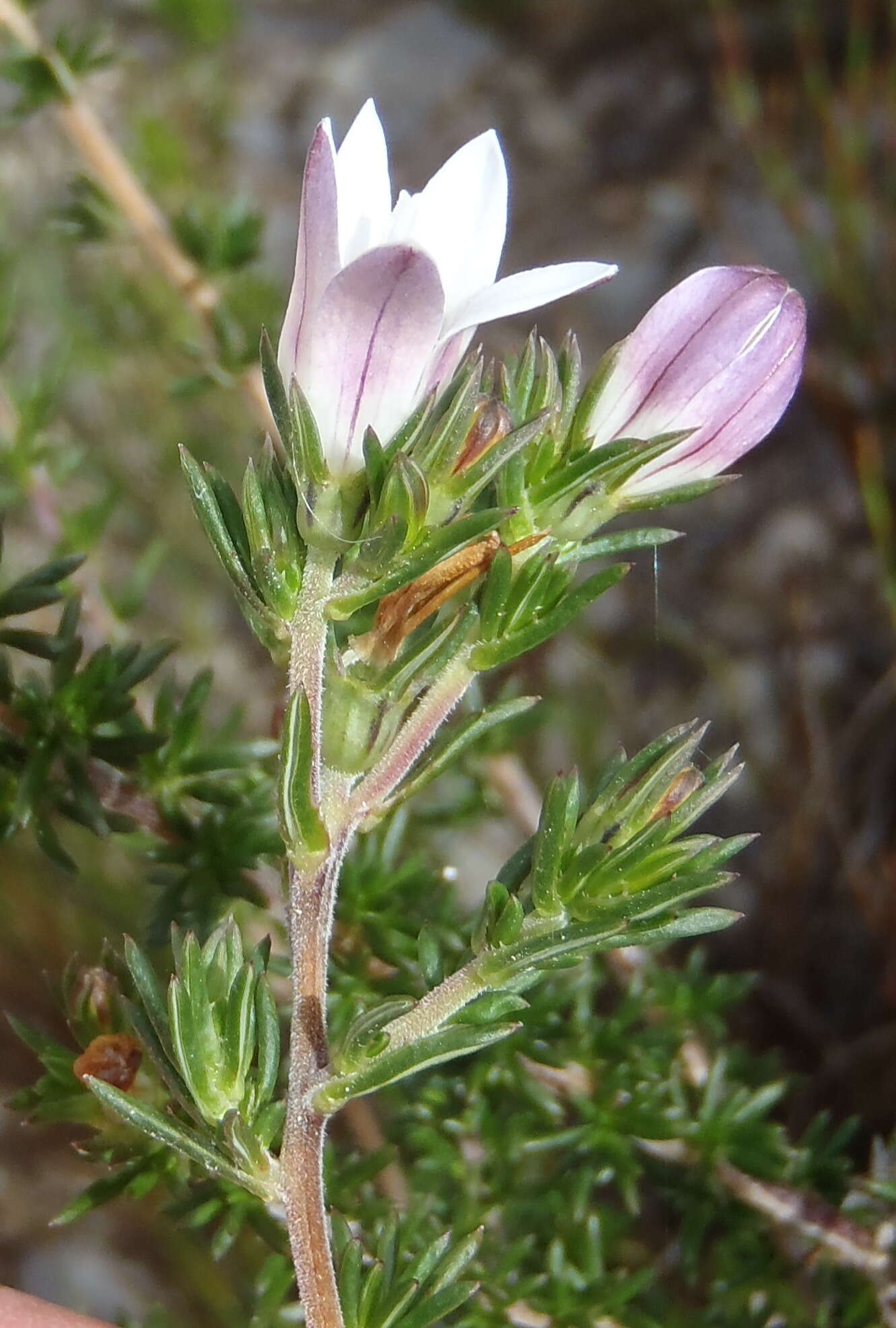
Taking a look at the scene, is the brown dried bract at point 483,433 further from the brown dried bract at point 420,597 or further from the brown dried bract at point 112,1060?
the brown dried bract at point 112,1060

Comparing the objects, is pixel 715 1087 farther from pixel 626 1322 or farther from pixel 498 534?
pixel 498 534

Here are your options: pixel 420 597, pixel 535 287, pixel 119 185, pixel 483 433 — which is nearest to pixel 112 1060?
pixel 420 597

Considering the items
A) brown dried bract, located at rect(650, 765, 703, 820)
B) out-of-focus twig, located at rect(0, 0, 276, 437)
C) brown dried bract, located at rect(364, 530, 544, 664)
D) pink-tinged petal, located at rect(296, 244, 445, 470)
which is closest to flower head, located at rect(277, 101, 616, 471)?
pink-tinged petal, located at rect(296, 244, 445, 470)

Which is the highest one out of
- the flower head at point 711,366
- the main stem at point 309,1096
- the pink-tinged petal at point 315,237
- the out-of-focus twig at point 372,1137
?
the pink-tinged petal at point 315,237

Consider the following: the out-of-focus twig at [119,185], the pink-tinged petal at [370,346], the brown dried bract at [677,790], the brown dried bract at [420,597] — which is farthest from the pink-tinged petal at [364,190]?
the out-of-focus twig at [119,185]

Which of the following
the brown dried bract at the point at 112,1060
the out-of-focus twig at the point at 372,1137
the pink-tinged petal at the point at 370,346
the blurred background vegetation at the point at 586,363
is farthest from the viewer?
the blurred background vegetation at the point at 586,363

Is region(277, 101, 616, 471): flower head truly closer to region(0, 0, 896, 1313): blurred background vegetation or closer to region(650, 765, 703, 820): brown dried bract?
region(650, 765, 703, 820): brown dried bract

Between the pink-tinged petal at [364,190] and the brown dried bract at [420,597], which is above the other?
the pink-tinged petal at [364,190]

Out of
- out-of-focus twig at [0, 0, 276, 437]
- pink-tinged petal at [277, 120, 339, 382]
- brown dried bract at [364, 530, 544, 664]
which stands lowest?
brown dried bract at [364, 530, 544, 664]
